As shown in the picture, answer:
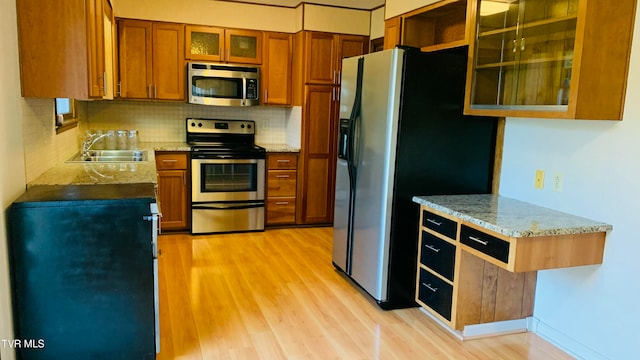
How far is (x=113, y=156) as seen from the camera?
4.18 meters

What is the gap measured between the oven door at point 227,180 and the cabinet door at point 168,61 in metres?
0.81

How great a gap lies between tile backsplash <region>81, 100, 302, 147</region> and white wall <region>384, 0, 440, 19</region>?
1668 millimetres

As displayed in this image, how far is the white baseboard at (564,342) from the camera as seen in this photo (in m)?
2.60

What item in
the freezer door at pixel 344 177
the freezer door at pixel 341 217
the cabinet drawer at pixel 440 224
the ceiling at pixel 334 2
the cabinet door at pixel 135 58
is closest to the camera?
the cabinet drawer at pixel 440 224

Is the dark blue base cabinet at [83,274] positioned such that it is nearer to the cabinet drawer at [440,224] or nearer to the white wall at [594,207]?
the cabinet drawer at [440,224]

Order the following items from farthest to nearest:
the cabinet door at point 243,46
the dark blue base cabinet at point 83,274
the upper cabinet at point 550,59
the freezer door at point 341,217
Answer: the cabinet door at point 243,46 → the freezer door at point 341,217 → the upper cabinet at point 550,59 → the dark blue base cabinet at point 83,274

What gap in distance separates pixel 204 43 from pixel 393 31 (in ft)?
7.10

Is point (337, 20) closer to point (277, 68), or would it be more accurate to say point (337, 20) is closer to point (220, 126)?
point (277, 68)

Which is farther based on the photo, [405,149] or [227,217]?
[227,217]

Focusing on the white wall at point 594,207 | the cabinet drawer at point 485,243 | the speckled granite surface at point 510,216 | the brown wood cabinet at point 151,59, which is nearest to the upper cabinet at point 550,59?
the white wall at point 594,207

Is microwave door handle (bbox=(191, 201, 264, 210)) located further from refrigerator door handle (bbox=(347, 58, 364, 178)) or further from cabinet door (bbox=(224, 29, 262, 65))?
refrigerator door handle (bbox=(347, 58, 364, 178))

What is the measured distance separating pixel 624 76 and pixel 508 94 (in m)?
0.59

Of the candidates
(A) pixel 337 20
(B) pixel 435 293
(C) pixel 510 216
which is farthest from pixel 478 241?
(A) pixel 337 20

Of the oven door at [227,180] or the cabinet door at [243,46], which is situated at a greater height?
the cabinet door at [243,46]
